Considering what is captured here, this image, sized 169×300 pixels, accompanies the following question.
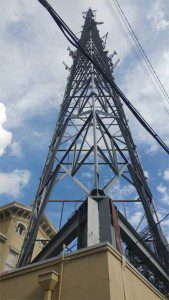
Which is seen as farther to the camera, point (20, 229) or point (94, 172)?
point (20, 229)

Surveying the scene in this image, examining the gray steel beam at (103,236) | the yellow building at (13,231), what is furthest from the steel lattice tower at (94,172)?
the yellow building at (13,231)

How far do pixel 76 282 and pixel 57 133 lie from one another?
22.4ft

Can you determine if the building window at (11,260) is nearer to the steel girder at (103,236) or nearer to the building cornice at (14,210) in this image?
the building cornice at (14,210)

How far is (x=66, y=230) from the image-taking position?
19.2 feet

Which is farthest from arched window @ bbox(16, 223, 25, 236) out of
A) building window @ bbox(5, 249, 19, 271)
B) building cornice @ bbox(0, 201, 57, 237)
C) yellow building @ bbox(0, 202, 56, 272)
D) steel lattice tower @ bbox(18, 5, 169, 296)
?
steel lattice tower @ bbox(18, 5, 169, 296)

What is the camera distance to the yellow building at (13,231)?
1820 cm

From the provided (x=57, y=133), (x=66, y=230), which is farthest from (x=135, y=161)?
(x=66, y=230)

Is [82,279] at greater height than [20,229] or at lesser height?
lesser

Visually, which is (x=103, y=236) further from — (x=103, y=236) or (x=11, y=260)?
(x=11, y=260)

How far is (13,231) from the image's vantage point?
19.9m

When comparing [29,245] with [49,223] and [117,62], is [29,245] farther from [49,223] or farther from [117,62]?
[49,223]

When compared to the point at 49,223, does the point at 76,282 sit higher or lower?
lower

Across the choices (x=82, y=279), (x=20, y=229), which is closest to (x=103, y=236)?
(x=82, y=279)

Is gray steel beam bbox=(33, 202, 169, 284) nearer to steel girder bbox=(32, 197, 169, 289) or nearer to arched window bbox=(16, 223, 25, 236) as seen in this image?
steel girder bbox=(32, 197, 169, 289)
